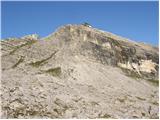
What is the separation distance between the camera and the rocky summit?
44.2 metres

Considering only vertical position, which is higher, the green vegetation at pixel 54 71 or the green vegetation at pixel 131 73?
the green vegetation at pixel 131 73

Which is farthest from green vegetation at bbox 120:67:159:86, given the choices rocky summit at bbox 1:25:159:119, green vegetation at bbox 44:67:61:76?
green vegetation at bbox 44:67:61:76

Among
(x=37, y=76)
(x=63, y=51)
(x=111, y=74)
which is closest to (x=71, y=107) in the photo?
(x=37, y=76)

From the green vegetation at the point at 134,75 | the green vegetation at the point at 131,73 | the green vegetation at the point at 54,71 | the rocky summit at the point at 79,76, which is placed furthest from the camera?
the green vegetation at the point at 131,73

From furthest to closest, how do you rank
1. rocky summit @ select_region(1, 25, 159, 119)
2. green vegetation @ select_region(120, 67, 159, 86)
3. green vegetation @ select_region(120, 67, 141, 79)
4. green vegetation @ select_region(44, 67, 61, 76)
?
green vegetation @ select_region(120, 67, 141, 79) → green vegetation @ select_region(120, 67, 159, 86) → green vegetation @ select_region(44, 67, 61, 76) → rocky summit @ select_region(1, 25, 159, 119)

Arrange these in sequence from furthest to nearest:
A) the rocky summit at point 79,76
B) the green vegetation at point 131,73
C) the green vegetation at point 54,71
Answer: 1. the green vegetation at point 131,73
2. the green vegetation at point 54,71
3. the rocky summit at point 79,76

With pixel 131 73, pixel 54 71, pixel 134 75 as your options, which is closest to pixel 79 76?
pixel 54 71

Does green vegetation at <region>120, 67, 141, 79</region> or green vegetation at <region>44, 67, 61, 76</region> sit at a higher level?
green vegetation at <region>120, 67, 141, 79</region>

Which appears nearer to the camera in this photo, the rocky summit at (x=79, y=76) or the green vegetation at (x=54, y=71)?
the rocky summit at (x=79, y=76)

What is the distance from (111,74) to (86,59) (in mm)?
5669

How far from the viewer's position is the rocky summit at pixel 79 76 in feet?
145

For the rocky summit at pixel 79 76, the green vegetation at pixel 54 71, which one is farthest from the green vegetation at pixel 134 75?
the green vegetation at pixel 54 71

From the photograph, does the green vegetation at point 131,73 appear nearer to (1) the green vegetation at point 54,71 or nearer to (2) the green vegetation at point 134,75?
(2) the green vegetation at point 134,75

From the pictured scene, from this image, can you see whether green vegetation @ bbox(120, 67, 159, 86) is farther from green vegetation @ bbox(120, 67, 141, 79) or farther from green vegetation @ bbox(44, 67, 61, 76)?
green vegetation @ bbox(44, 67, 61, 76)
